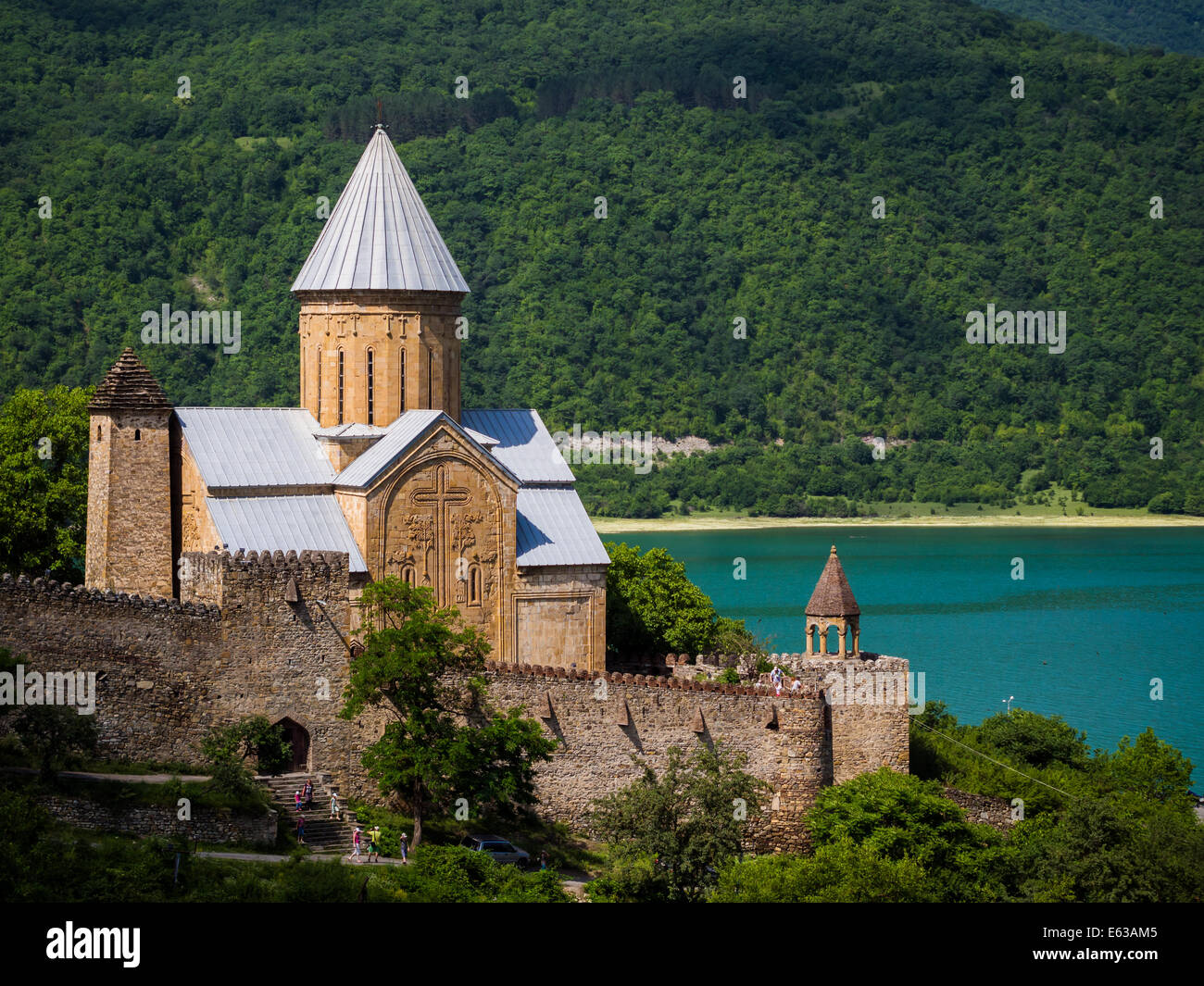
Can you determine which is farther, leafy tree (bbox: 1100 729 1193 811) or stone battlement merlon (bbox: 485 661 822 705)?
leafy tree (bbox: 1100 729 1193 811)

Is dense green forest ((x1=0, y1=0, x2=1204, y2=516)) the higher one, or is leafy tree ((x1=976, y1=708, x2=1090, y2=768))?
Answer: dense green forest ((x1=0, y1=0, x2=1204, y2=516))

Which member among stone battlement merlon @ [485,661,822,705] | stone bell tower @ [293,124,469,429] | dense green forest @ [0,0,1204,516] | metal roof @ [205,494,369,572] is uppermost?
dense green forest @ [0,0,1204,516]

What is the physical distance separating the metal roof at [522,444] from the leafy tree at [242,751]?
8392 mm

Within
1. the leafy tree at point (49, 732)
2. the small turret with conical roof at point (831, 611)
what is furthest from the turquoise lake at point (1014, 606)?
the leafy tree at point (49, 732)

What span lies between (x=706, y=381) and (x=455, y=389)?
70.9m

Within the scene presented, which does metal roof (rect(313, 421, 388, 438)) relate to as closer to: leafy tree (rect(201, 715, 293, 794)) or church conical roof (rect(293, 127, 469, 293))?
church conical roof (rect(293, 127, 469, 293))

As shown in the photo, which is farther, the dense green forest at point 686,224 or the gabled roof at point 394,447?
the dense green forest at point 686,224

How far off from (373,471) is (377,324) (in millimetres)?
3102

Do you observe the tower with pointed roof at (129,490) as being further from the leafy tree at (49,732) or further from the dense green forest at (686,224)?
the dense green forest at (686,224)

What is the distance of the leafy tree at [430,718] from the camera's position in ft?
78.2

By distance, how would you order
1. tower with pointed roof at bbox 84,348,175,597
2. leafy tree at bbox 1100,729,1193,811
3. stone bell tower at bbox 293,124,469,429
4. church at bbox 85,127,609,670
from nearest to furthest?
tower with pointed roof at bbox 84,348,175,597 < church at bbox 85,127,609,670 < stone bell tower at bbox 293,124,469,429 < leafy tree at bbox 1100,729,1193,811

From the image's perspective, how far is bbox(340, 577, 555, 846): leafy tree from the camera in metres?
23.8

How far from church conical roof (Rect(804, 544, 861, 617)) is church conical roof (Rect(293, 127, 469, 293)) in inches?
296

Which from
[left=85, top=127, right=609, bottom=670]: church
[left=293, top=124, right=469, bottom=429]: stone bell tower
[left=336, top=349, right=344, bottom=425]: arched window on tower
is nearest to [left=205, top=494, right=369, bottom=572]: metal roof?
[left=85, top=127, right=609, bottom=670]: church
